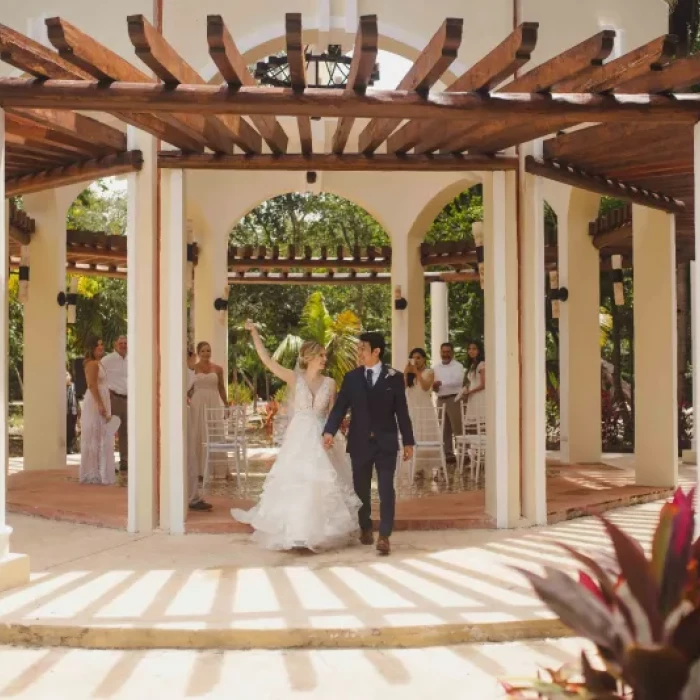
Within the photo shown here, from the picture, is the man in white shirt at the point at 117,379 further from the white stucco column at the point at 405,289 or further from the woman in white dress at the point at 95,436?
the white stucco column at the point at 405,289

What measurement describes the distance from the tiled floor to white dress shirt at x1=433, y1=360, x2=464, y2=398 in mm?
1498

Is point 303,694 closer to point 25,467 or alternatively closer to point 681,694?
point 681,694

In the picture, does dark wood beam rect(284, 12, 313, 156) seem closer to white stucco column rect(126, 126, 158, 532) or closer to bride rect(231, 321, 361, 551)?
bride rect(231, 321, 361, 551)

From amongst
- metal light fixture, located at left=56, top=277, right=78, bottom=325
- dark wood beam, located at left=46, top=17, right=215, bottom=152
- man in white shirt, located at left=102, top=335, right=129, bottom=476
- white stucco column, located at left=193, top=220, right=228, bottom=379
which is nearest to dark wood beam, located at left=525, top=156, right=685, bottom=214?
dark wood beam, located at left=46, top=17, right=215, bottom=152

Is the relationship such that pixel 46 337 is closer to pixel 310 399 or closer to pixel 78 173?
pixel 78 173

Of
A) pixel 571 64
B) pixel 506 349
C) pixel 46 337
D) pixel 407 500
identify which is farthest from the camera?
pixel 46 337

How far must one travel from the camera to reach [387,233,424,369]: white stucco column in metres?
14.6

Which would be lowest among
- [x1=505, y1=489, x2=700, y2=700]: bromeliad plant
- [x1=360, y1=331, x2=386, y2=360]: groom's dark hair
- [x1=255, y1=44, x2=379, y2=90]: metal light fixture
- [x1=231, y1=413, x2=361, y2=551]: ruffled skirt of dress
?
[x1=231, y1=413, x2=361, y2=551]: ruffled skirt of dress

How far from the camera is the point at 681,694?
2.24 metres

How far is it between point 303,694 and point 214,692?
398mm

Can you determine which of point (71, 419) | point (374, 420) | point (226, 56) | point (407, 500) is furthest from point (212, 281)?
point (226, 56)

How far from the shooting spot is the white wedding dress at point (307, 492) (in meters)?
7.27

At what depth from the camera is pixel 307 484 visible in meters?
7.39

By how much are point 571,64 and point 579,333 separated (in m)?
7.79
